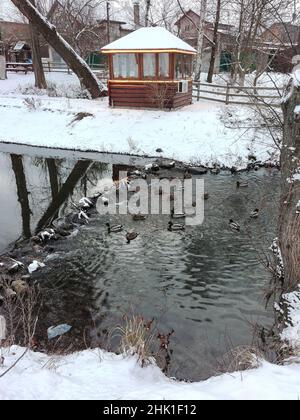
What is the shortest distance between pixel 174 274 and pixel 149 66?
1438 centimetres

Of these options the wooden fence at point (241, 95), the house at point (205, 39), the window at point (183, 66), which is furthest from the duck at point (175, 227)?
the house at point (205, 39)

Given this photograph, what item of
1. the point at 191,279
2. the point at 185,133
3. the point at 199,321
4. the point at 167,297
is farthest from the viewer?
the point at 185,133

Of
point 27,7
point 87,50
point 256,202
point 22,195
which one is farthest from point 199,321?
point 87,50

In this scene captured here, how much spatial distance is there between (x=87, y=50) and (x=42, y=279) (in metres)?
33.0

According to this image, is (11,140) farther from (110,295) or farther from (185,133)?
(110,295)

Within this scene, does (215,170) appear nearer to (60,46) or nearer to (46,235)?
(46,235)

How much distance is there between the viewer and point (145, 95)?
20469 mm

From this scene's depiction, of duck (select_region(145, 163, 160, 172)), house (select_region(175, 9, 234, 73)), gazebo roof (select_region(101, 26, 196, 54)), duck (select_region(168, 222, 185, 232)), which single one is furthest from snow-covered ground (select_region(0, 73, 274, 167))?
house (select_region(175, 9, 234, 73))

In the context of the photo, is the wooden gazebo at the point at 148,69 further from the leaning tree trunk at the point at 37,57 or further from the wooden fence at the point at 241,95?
the leaning tree trunk at the point at 37,57

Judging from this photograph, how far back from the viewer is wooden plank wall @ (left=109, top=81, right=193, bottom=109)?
783 inches

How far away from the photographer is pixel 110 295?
25.8 feet

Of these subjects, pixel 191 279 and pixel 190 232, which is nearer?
pixel 191 279

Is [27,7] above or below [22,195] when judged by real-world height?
above

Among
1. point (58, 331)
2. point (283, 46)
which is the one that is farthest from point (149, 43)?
point (58, 331)
